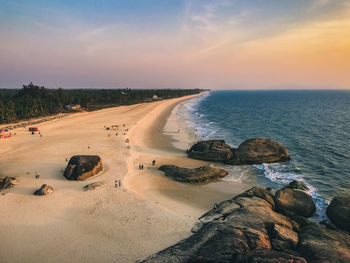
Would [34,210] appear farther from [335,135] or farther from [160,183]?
[335,135]

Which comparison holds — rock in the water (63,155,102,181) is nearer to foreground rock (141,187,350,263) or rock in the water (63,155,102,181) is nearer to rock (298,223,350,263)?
foreground rock (141,187,350,263)

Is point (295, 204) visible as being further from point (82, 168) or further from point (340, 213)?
point (82, 168)

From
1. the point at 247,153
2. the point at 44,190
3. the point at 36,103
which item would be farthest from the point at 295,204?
the point at 36,103

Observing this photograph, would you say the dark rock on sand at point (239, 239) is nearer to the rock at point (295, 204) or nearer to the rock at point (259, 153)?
the rock at point (295, 204)

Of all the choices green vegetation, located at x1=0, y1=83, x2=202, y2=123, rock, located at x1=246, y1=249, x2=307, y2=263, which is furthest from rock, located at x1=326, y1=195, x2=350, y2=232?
green vegetation, located at x1=0, y1=83, x2=202, y2=123

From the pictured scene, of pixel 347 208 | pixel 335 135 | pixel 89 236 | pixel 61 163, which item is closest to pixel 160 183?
pixel 89 236

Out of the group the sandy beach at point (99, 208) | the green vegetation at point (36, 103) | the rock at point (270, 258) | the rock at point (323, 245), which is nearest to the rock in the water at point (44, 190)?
the sandy beach at point (99, 208)
